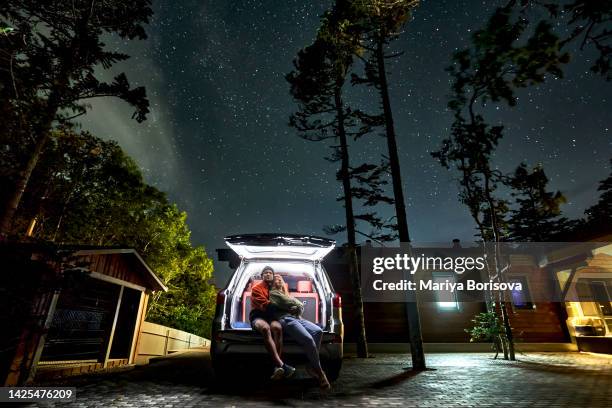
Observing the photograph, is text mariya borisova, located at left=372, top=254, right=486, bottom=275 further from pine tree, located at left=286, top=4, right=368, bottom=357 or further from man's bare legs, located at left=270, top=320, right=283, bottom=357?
man's bare legs, located at left=270, top=320, right=283, bottom=357

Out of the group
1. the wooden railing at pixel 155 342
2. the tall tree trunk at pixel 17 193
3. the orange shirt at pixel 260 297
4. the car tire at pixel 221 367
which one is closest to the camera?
the car tire at pixel 221 367

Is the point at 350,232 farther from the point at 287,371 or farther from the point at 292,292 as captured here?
the point at 287,371

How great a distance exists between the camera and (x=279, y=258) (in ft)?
17.4

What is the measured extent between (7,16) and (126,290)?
7172mm

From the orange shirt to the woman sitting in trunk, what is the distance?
9 cm

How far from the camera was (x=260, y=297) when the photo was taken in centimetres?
461

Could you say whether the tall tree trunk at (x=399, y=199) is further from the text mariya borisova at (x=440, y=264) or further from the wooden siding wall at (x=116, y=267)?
the text mariya borisova at (x=440, y=264)

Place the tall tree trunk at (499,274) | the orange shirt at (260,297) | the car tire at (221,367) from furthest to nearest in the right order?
the tall tree trunk at (499,274), the orange shirt at (260,297), the car tire at (221,367)

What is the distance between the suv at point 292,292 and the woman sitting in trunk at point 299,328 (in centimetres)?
11

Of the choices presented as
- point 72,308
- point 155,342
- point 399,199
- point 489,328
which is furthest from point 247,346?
point 489,328

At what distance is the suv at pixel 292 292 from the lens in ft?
13.5

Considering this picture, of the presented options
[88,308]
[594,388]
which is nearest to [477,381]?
[594,388]

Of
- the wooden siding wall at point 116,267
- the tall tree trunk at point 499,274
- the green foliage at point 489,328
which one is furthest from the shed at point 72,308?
the tall tree trunk at point 499,274

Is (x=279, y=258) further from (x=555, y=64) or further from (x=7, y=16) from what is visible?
(x=7, y=16)
